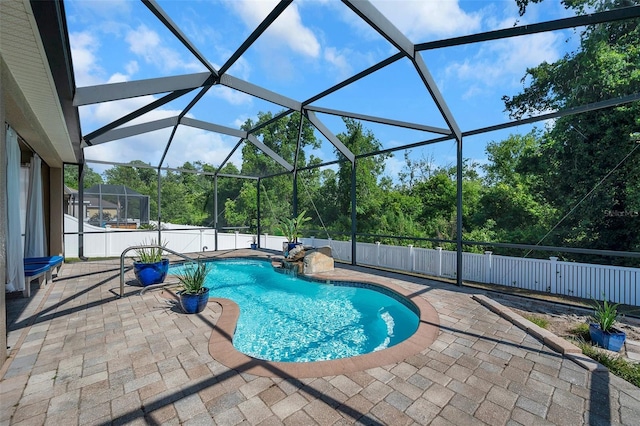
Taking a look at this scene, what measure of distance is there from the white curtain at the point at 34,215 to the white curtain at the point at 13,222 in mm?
1782

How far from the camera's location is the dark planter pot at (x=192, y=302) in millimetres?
4062

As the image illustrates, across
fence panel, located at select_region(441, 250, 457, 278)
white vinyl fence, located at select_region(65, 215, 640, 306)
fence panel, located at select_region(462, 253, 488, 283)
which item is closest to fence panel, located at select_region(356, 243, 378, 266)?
white vinyl fence, located at select_region(65, 215, 640, 306)

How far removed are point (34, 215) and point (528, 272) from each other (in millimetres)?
10688

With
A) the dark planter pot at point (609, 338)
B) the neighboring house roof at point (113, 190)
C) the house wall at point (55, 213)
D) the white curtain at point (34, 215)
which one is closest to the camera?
the dark planter pot at point (609, 338)

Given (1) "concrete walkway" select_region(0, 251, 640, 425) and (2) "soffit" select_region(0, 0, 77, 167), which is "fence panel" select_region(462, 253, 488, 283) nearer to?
(1) "concrete walkway" select_region(0, 251, 640, 425)

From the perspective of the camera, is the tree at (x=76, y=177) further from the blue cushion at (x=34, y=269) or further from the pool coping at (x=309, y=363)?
Result: the pool coping at (x=309, y=363)

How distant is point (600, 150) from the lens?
7336mm

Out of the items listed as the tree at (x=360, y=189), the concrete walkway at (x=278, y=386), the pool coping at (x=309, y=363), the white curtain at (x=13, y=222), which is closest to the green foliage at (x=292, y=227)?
the tree at (x=360, y=189)

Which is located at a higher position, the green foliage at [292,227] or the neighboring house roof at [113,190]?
the neighboring house roof at [113,190]

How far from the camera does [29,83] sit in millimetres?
3143

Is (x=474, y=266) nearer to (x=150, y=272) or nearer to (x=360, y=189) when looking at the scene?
(x=150, y=272)

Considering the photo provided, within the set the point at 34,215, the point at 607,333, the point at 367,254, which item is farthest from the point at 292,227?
the point at 607,333

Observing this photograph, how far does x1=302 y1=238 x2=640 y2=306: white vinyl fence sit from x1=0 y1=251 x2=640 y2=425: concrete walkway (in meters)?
3.17

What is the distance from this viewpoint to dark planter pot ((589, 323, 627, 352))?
3.13 metres
